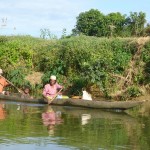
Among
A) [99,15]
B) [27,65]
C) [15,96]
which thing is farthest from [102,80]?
[99,15]

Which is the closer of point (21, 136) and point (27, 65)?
point (21, 136)

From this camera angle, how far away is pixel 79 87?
2023cm

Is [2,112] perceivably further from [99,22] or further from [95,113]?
[99,22]

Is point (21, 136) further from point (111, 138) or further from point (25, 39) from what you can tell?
point (25, 39)

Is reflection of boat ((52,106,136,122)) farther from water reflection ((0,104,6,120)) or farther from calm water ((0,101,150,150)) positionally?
water reflection ((0,104,6,120))

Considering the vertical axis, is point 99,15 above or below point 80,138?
above

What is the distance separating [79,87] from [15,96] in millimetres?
3300

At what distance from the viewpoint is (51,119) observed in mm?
13469

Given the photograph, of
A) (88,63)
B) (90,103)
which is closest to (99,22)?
(88,63)

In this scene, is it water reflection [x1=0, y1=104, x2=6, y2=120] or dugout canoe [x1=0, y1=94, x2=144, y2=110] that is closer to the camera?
water reflection [x1=0, y1=104, x2=6, y2=120]

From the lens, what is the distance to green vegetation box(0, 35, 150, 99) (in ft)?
64.1

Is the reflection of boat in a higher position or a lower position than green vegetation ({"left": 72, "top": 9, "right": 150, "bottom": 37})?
lower

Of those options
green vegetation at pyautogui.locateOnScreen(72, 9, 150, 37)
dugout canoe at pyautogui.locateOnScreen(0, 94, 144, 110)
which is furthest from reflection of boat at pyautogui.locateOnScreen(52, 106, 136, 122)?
green vegetation at pyautogui.locateOnScreen(72, 9, 150, 37)

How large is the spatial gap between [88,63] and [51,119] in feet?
22.1
